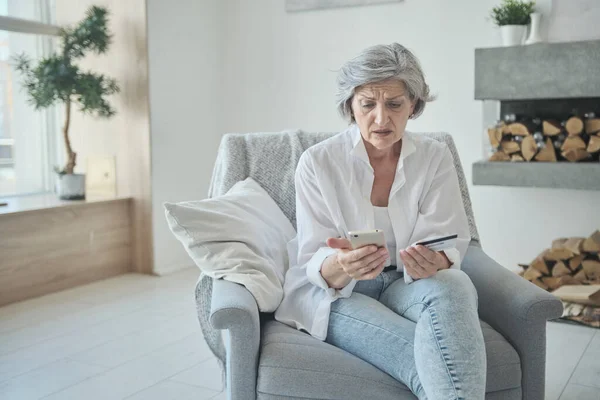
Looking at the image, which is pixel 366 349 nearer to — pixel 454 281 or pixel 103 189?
pixel 454 281

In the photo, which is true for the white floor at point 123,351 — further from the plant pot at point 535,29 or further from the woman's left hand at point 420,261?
the plant pot at point 535,29

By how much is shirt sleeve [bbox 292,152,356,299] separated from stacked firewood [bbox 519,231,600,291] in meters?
1.90

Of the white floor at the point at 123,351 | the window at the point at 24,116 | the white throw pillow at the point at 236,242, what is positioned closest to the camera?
the white throw pillow at the point at 236,242

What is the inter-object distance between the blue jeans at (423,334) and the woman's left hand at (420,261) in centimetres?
3

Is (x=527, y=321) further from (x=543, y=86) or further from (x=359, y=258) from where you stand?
(x=543, y=86)

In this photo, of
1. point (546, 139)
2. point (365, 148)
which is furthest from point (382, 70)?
point (546, 139)

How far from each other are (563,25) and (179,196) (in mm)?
2356

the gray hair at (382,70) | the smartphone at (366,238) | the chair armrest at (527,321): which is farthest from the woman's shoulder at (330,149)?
the chair armrest at (527,321)

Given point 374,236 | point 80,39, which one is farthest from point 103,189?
point 374,236

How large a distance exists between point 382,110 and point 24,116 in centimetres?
287

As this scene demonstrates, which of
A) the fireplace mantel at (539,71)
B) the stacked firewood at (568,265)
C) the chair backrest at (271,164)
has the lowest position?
the stacked firewood at (568,265)

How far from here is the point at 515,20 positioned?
353 centimetres

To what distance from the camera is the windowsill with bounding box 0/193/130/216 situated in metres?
3.52

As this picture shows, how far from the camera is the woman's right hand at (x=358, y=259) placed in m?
1.72
